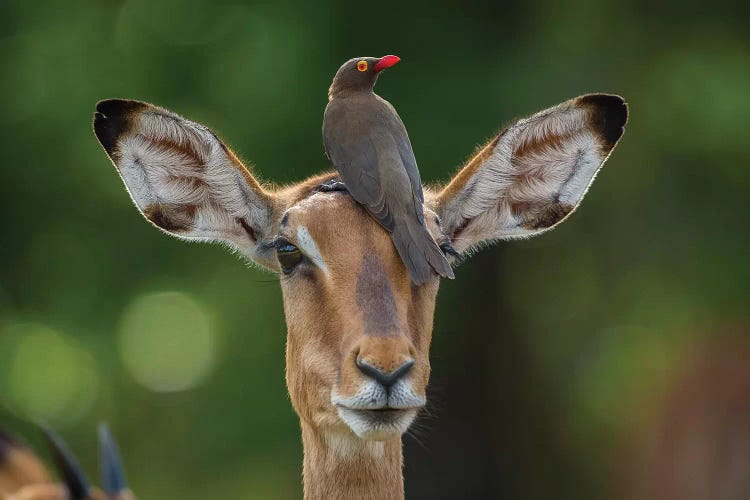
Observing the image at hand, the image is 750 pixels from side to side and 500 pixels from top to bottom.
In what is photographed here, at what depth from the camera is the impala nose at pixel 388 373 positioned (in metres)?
4.89

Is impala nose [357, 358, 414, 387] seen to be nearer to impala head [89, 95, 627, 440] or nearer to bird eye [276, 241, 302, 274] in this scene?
impala head [89, 95, 627, 440]

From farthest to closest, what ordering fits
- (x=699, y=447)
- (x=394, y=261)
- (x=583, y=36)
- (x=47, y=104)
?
(x=583, y=36) < (x=47, y=104) < (x=699, y=447) < (x=394, y=261)

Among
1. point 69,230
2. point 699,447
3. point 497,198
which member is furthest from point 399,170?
point 69,230

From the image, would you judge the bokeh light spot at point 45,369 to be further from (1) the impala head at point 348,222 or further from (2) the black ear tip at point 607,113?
(2) the black ear tip at point 607,113

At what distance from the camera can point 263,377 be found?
54.3 ft

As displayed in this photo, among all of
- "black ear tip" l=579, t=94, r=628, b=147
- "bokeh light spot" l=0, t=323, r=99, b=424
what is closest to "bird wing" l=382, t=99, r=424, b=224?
"black ear tip" l=579, t=94, r=628, b=147

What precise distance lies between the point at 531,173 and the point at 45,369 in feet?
38.5

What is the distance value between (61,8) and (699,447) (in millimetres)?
9303

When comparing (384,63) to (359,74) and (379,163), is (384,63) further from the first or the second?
(379,163)

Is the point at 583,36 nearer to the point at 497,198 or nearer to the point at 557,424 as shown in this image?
the point at 557,424

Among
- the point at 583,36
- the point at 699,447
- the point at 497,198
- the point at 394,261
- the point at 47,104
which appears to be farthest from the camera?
the point at 583,36

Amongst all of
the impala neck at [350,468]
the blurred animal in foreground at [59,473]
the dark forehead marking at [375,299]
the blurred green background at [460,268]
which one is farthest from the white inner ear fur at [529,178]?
the blurred green background at [460,268]

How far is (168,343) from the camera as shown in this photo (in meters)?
18.3

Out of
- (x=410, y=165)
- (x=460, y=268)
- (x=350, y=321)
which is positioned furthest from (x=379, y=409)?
(x=460, y=268)
